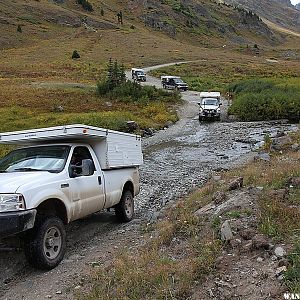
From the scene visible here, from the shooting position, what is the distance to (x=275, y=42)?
15975 centimetres

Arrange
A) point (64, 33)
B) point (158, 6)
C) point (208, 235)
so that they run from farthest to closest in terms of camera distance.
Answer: point (158, 6) → point (64, 33) → point (208, 235)

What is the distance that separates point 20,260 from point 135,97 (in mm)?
34292

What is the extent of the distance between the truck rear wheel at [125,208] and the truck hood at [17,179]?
271 centimetres

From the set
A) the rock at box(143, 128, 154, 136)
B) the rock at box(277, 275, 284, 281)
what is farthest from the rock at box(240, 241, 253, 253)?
the rock at box(143, 128, 154, 136)

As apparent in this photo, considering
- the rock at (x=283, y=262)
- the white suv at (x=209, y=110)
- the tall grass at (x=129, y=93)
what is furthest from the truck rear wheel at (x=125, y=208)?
the tall grass at (x=129, y=93)

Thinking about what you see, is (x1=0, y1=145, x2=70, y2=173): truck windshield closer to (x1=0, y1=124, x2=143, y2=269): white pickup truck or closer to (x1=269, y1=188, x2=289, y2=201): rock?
(x1=0, y1=124, x2=143, y2=269): white pickup truck

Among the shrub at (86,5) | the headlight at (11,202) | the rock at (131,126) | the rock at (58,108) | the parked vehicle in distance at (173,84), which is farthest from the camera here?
the shrub at (86,5)

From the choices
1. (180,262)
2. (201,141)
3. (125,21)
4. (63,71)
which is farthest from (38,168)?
(125,21)

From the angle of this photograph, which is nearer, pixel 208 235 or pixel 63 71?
pixel 208 235

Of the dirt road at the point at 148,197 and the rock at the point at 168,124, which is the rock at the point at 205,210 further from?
the rock at the point at 168,124

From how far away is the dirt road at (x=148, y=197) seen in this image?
6266 millimetres

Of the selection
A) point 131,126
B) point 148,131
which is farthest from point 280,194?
point 148,131

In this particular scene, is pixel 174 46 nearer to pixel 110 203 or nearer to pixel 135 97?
pixel 135 97

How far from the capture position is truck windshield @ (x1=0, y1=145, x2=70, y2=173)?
7520 millimetres
